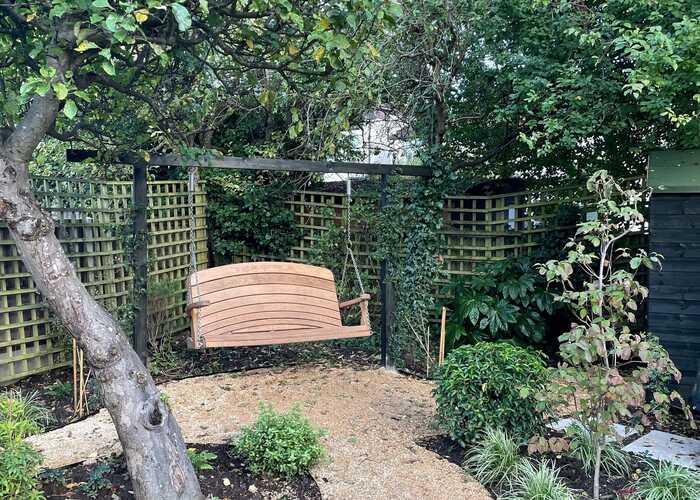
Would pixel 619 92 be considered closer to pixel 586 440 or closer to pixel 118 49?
pixel 586 440

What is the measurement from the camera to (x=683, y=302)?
4285 millimetres

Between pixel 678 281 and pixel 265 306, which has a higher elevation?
pixel 678 281

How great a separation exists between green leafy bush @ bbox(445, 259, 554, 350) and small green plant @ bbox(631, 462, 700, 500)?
2.28m

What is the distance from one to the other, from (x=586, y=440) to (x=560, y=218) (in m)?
3.08

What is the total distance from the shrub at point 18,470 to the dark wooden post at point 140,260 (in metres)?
1.94

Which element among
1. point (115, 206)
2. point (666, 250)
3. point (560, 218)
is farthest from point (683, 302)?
point (115, 206)

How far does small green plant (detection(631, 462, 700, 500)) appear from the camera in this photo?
2807 millimetres

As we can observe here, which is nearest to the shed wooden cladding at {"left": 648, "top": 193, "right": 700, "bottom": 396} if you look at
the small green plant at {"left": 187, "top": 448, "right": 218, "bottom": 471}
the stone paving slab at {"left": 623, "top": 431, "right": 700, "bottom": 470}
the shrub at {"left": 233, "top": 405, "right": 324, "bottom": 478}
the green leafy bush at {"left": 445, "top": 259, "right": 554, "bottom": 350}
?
the stone paving slab at {"left": 623, "top": 431, "right": 700, "bottom": 470}

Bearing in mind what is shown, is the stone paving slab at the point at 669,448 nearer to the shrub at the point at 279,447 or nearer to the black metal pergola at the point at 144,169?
the shrub at the point at 279,447

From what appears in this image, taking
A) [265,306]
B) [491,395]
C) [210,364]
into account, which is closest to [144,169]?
[265,306]

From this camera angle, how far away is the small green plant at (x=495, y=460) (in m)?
3.10

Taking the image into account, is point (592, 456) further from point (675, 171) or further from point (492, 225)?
point (492, 225)

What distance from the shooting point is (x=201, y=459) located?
9.78ft

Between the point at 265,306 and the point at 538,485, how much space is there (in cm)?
280
